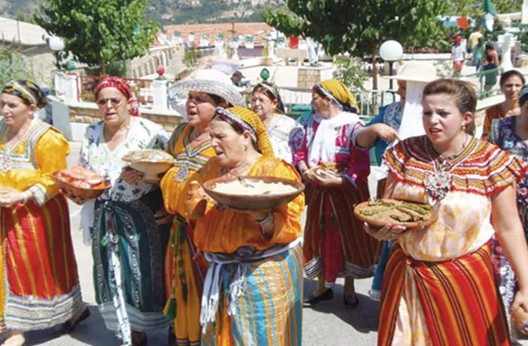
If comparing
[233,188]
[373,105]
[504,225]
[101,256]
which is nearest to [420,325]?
[504,225]

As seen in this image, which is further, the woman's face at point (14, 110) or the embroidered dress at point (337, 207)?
the embroidered dress at point (337, 207)

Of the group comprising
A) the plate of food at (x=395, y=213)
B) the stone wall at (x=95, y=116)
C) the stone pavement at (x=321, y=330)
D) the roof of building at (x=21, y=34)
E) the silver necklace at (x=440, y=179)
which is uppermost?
the roof of building at (x=21, y=34)

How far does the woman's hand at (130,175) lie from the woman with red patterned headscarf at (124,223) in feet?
0.20

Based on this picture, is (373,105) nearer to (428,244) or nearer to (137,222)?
(137,222)

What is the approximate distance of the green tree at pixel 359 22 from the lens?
11.2 m

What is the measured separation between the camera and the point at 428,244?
274cm

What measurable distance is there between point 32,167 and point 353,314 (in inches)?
98.3

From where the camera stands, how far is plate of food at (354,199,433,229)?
2590mm

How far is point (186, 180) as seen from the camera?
3.54m

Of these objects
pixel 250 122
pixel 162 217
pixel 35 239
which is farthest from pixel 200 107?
pixel 35 239

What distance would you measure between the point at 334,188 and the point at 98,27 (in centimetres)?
1397

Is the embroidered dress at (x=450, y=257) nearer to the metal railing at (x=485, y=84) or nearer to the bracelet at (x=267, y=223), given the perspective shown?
the bracelet at (x=267, y=223)

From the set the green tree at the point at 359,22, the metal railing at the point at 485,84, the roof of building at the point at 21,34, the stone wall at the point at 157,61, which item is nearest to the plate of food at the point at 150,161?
the metal railing at the point at 485,84

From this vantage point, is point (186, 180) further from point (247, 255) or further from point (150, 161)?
point (247, 255)
